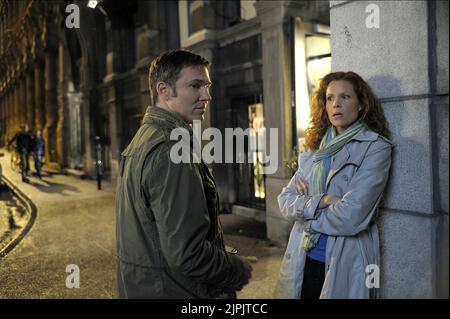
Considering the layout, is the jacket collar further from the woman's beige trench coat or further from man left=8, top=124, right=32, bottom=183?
man left=8, top=124, right=32, bottom=183

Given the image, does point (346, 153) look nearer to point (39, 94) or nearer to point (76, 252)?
point (76, 252)

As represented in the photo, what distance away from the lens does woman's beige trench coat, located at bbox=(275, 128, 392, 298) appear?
A: 2.25 metres

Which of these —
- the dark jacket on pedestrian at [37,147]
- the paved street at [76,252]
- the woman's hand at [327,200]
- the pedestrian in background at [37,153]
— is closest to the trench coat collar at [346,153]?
the woman's hand at [327,200]

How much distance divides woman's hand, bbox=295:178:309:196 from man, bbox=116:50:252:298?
30.5 inches

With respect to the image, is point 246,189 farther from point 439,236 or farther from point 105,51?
point 105,51

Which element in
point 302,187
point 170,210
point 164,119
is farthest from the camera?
point 302,187

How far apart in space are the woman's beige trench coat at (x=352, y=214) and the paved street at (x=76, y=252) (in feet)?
4.83

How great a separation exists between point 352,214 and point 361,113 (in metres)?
0.70

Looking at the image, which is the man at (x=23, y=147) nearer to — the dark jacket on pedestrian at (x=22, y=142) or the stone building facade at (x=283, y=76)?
the dark jacket on pedestrian at (x=22, y=142)

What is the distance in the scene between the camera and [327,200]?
7.67 feet

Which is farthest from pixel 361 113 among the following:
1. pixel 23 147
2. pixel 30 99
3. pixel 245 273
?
pixel 30 99

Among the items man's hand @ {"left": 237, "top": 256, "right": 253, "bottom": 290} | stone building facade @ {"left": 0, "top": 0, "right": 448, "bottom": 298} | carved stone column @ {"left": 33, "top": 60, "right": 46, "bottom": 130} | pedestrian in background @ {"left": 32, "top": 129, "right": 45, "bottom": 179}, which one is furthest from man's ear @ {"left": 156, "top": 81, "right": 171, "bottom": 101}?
carved stone column @ {"left": 33, "top": 60, "right": 46, "bottom": 130}

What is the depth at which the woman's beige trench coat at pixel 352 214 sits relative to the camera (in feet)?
7.38

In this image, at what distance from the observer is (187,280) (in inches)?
71.6
